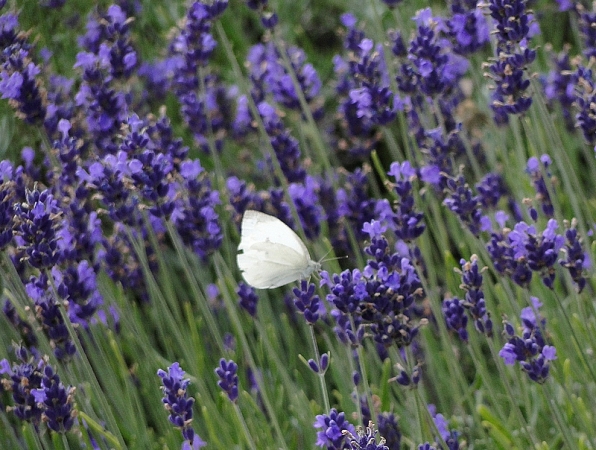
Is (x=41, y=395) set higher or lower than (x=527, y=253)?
higher

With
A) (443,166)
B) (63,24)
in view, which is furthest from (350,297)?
(63,24)

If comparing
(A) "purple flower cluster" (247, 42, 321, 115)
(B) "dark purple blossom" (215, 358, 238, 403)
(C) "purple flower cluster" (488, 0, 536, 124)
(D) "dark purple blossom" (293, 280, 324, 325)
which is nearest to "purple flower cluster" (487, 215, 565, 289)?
(C) "purple flower cluster" (488, 0, 536, 124)

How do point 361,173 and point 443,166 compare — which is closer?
point 443,166

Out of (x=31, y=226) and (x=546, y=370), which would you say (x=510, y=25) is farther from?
(x=31, y=226)

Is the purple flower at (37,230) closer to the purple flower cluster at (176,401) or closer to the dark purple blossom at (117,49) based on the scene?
the purple flower cluster at (176,401)

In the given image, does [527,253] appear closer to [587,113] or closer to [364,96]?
[587,113]

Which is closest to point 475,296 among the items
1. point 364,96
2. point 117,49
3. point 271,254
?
point 271,254
